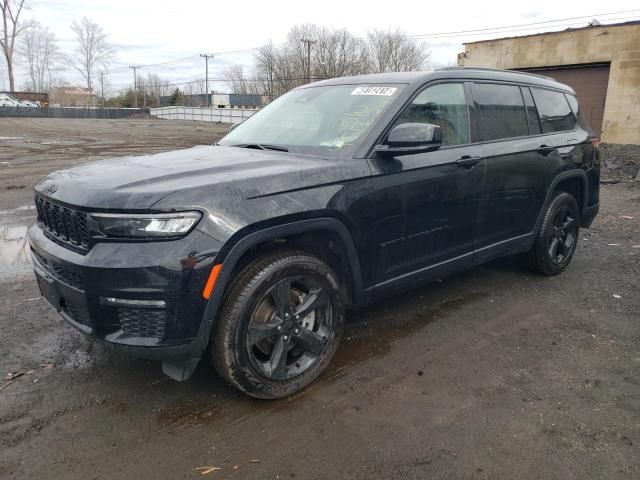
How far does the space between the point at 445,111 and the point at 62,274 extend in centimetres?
283

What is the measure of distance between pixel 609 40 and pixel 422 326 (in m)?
17.4

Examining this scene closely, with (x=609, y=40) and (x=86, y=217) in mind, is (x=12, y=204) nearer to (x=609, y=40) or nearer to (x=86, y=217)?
(x=86, y=217)

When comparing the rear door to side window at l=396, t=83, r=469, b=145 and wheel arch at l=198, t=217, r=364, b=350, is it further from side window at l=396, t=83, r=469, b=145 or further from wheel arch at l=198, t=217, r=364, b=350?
wheel arch at l=198, t=217, r=364, b=350

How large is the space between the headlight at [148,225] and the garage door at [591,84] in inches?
711

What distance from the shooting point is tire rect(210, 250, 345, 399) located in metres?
2.66

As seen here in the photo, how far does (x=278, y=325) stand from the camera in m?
2.83

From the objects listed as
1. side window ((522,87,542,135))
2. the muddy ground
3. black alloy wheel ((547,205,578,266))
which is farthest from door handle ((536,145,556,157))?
the muddy ground

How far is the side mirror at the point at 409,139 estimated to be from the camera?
123 inches

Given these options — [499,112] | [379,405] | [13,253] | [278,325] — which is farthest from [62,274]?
[13,253]

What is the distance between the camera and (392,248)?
3.35 meters

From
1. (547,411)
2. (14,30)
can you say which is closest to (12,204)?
(547,411)

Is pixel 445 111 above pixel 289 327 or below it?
above

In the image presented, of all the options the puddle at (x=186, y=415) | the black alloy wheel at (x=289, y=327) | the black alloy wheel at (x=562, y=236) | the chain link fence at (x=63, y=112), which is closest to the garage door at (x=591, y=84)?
the black alloy wheel at (x=562, y=236)

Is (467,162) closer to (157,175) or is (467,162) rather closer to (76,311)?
(157,175)
